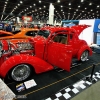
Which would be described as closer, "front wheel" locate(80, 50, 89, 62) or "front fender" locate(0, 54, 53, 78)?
"front fender" locate(0, 54, 53, 78)

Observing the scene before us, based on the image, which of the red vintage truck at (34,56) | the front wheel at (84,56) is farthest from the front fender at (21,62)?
the front wheel at (84,56)

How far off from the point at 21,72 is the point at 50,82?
90 cm

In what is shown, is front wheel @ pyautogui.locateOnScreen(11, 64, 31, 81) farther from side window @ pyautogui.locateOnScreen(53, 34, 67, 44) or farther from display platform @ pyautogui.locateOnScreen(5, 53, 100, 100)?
side window @ pyautogui.locateOnScreen(53, 34, 67, 44)

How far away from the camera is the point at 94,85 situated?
2955 millimetres

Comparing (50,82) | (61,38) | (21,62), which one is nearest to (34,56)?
(21,62)

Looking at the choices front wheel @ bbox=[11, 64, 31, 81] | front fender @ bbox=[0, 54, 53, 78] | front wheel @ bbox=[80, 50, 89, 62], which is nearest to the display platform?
front wheel @ bbox=[11, 64, 31, 81]

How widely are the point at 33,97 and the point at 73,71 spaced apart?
Result: 1839 millimetres

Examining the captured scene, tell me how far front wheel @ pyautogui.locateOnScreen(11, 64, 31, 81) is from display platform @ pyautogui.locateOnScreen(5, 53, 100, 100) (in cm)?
17

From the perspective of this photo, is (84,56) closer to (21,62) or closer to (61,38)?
(61,38)

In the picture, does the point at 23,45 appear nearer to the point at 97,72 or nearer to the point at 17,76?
the point at 17,76

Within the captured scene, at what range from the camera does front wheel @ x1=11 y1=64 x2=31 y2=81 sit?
293 centimetres

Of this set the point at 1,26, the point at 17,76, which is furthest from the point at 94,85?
the point at 1,26

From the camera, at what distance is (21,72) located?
3035mm

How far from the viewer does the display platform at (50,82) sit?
8.44ft
